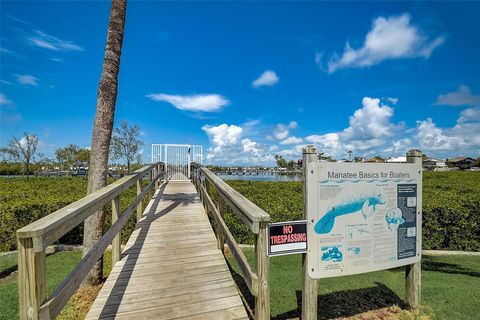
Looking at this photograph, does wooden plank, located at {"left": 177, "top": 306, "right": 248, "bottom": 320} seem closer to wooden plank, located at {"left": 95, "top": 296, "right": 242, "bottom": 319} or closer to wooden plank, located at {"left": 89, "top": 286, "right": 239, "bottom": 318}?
wooden plank, located at {"left": 95, "top": 296, "right": 242, "bottom": 319}

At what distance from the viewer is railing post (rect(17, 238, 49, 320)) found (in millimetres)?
1462

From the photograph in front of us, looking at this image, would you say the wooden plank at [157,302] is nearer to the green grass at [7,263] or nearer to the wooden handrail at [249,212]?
the wooden handrail at [249,212]

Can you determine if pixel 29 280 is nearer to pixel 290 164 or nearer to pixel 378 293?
pixel 378 293

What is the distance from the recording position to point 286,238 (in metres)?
2.38

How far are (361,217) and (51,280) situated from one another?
16.5 feet

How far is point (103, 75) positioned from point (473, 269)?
8.11 metres

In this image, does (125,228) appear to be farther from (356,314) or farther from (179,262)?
(356,314)

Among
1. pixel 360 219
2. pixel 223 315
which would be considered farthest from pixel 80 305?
pixel 360 219

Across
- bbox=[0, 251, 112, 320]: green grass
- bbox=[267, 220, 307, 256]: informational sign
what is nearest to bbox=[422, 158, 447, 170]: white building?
bbox=[267, 220, 307, 256]: informational sign

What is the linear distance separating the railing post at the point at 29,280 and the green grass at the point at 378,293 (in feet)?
8.73

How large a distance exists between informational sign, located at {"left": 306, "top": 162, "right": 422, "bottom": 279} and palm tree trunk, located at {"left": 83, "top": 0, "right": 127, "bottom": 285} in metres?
3.52

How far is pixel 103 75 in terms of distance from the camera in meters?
4.37

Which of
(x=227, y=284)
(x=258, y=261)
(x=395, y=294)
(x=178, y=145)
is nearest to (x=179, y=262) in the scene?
(x=227, y=284)

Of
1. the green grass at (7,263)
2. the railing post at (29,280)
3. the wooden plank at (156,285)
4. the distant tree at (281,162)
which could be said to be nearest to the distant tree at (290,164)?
the distant tree at (281,162)
